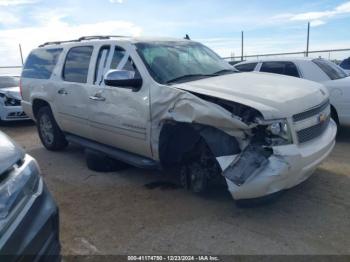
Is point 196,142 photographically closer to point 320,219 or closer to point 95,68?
point 320,219

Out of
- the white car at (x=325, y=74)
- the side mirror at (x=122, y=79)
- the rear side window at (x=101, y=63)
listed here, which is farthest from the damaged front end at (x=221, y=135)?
the white car at (x=325, y=74)

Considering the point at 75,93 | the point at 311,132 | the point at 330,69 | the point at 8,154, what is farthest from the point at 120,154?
the point at 330,69

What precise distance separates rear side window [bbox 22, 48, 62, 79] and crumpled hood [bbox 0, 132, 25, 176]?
429 cm

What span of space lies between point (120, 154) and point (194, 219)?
1591 mm

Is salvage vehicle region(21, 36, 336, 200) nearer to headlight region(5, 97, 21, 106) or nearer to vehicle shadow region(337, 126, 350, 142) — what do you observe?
vehicle shadow region(337, 126, 350, 142)

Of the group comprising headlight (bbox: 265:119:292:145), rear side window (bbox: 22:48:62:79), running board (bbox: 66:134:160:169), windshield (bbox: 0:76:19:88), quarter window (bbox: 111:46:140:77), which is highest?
quarter window (bbox: 111:46:140:77)

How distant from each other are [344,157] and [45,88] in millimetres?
5040

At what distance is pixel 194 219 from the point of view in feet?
13.0

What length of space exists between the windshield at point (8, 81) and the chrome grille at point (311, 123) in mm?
9881

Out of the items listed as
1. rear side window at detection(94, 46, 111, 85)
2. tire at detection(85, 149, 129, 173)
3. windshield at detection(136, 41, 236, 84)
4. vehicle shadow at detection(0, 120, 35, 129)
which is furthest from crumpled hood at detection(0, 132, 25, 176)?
vehicle shadow at detection(0, 120, 35, 129)

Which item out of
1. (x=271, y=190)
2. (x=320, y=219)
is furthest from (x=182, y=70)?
(x=320, y=219)

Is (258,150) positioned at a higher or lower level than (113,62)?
lower

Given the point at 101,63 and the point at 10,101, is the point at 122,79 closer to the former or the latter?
the point at 101,63

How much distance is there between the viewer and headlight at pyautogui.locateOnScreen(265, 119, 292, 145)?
3518 millimetres
